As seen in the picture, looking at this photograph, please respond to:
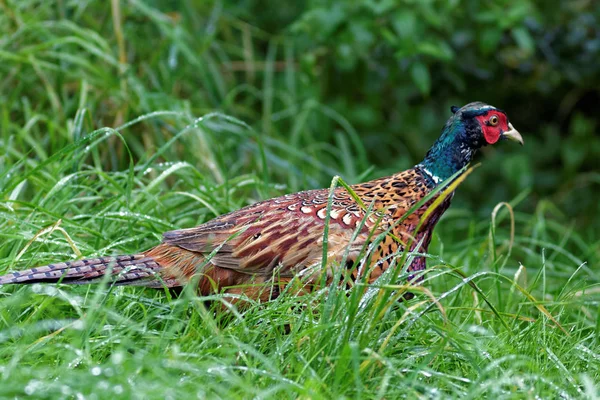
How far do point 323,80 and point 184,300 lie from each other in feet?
13.1

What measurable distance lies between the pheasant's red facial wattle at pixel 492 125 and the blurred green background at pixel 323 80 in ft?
4.58

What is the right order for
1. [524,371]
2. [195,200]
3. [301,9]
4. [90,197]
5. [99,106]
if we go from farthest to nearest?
1. [301,9]
2. [99,106]
3. [195,200]
4. [90,197]
5. [524,371]

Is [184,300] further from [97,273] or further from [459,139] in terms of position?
[459,139]

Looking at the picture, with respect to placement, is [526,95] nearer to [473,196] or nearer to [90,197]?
[473,196]

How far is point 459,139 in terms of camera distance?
12.2 feet

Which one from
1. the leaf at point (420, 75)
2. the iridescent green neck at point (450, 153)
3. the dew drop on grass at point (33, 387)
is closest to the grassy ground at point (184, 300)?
the dew drop on grass at point (33, 387)

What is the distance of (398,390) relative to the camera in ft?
8.86

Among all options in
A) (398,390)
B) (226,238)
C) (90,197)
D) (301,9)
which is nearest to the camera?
(398,390)

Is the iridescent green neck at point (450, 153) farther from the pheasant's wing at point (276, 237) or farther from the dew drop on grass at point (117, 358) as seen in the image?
the dew drop on grass at point (117, 358)

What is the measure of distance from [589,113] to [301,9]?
2598 millimetres

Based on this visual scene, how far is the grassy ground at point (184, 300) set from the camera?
2646 mm

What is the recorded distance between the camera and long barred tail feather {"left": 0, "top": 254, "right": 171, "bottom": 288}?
3029mm

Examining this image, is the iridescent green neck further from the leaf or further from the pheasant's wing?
the leaf

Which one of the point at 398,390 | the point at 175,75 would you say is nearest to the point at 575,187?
the point at 175,75
